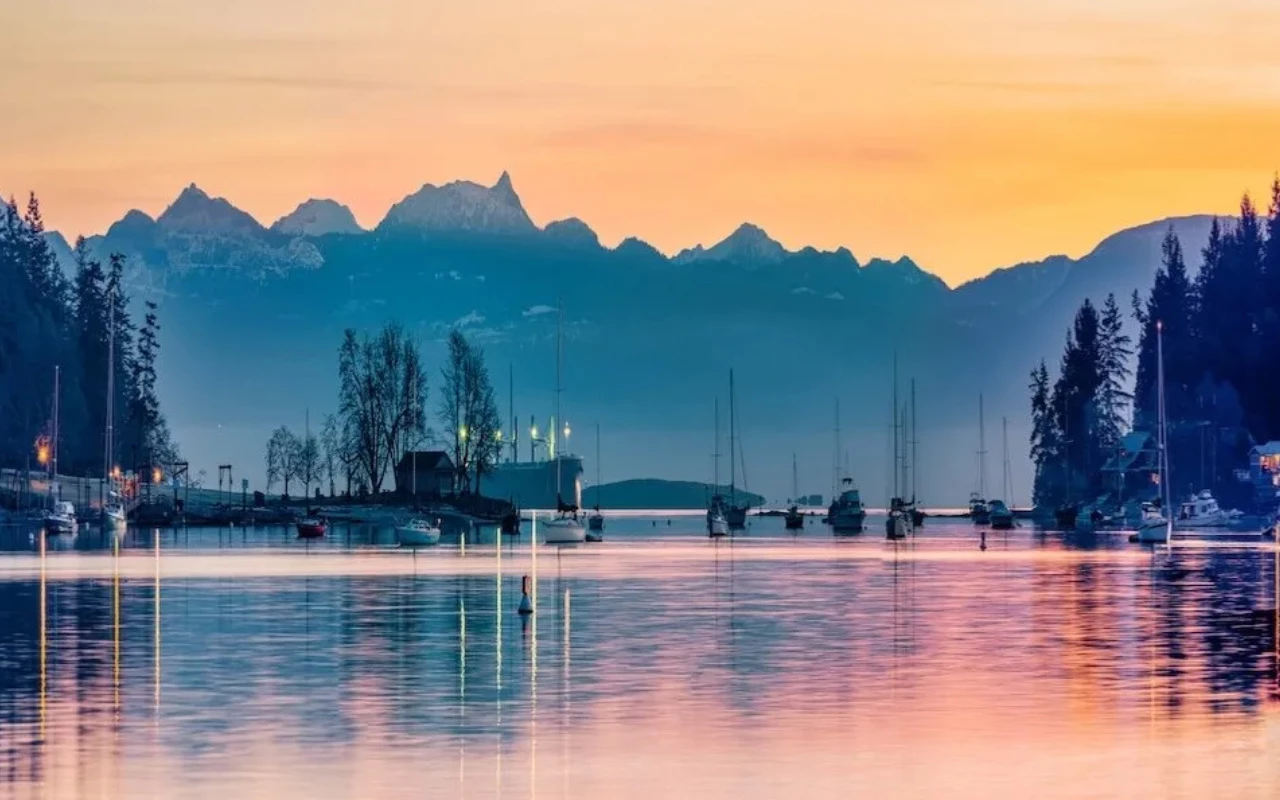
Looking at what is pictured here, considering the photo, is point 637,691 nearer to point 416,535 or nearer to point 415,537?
point 415,537

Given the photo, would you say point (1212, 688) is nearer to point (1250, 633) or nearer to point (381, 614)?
point (1250, 633)

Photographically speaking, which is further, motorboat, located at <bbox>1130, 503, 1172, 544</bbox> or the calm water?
motorboat, located at <bbox>1130, 503, 1172, 544</bbox>

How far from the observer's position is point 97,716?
148 ft

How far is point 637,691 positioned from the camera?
165 feet

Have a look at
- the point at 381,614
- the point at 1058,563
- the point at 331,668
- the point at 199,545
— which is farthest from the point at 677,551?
the point at 331,668

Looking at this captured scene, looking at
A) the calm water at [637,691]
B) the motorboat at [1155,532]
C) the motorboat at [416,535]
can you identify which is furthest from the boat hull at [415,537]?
the calm water at [637,691]

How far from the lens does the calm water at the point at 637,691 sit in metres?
36.4

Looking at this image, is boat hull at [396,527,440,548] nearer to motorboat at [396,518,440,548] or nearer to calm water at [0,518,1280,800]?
motorboat at [396,518,440,548]

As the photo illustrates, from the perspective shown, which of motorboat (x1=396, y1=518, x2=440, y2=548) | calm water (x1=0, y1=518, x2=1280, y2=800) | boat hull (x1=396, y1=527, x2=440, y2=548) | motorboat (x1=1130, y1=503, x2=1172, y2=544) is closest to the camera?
calm water (x1=0, y1=518, x2=1280, y2=800)

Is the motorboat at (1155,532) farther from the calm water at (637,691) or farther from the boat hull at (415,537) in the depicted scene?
the calm water at (637,691)

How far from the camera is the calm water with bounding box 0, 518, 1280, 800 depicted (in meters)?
36.4

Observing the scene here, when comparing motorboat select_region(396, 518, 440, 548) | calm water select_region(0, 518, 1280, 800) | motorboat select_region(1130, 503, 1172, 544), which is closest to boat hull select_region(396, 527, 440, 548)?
motorboat select_region(396, 518, 440, 548)

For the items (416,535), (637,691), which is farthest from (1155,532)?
(637,691)

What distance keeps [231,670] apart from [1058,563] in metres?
91.6
